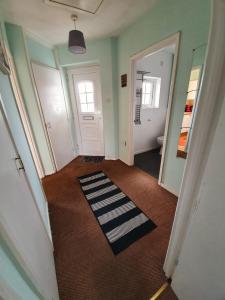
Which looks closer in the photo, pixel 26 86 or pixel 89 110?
pixel 26 86

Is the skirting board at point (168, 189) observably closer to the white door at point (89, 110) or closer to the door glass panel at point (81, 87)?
the white door at point (89, 110)

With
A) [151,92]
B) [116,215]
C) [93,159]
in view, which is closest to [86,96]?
[93,159]

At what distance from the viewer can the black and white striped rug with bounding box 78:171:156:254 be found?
139 cm

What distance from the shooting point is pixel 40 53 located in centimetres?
233

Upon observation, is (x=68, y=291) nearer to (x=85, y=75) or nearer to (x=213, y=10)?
(x=213, y=10)

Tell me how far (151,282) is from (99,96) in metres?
3.02

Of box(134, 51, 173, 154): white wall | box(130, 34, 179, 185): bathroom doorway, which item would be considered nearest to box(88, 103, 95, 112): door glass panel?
box(130, 34, 179, 185): bathroom doorway

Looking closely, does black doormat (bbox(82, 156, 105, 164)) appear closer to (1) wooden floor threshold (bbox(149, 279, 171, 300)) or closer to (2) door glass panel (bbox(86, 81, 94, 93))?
(2) door glass panel (bbox(86, 81, 94, 93))

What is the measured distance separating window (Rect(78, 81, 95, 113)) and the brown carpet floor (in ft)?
6.35

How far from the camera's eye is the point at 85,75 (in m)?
2.85

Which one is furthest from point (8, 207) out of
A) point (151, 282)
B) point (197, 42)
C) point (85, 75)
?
point (85, 75)

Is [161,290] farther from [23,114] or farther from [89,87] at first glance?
[89,87]

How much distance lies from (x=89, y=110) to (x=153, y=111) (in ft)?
5.49

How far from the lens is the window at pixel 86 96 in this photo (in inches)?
115
